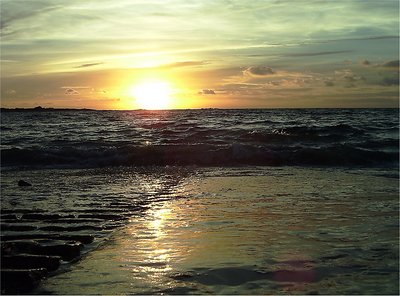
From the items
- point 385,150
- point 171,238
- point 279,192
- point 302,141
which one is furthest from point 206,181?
point 302,141

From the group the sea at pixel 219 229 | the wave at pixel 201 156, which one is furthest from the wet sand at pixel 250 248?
the wave at pixel 201 156

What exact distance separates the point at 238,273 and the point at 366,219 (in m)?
3.23

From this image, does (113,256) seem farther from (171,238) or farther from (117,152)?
(117,152)

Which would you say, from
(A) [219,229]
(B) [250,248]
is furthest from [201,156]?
(B) [250,248]

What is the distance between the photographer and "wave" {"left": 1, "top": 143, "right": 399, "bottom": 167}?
18.4 metres

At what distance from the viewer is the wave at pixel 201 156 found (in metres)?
18.4

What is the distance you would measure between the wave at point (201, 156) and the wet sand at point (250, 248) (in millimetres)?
8811

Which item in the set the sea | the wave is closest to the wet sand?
the sea

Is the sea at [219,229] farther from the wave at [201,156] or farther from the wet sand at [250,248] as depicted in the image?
the wave at [201,156]

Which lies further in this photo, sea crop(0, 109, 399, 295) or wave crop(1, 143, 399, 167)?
wave crop(1, 143, 399, 167)

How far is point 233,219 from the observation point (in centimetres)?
711

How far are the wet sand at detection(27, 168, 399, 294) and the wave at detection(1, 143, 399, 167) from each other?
8.81 meters

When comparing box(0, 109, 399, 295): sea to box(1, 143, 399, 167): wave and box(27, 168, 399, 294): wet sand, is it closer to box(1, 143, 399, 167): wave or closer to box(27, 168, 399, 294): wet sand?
box(27, 168, 399, 294): wet sand

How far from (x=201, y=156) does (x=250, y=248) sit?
13673mm
